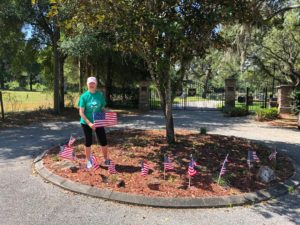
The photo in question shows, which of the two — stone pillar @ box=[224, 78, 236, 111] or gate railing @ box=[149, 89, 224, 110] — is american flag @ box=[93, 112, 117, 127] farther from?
stone pillar @ box=[224, 78, 236, 111]

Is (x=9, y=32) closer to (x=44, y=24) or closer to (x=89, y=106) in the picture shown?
(x=44, y=24)

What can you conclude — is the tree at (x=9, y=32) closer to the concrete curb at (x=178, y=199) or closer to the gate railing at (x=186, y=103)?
the gate railing at (x=186, y=103)

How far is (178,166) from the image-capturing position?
18.6ft

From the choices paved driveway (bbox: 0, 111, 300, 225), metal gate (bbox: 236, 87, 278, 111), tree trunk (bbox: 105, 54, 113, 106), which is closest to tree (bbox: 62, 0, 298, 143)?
paved driveway (bbox: 0, 111, 300, 225)

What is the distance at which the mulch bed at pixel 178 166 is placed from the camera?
187 inches

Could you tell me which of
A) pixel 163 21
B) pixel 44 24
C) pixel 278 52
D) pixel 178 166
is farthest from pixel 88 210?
pixel 278 52

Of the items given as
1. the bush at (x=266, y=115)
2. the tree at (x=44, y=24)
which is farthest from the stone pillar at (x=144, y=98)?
the bush at (x=266, y=115)

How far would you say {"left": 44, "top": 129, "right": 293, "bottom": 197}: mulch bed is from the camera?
4.74m

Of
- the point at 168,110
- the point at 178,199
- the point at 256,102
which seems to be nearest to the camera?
the point at 178,199

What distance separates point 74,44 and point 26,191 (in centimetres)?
866

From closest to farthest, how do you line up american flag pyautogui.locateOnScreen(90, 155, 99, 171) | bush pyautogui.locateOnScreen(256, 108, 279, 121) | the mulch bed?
the mulch bed, american flag pyautogui.locateOnScreen(90, 155, 99, 171), bush pyautogui.locateOnScreen(256, 108, 279, 121)

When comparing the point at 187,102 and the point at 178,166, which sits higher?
the point at 187,102

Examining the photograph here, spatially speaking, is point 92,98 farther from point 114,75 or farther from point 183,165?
point 114,75

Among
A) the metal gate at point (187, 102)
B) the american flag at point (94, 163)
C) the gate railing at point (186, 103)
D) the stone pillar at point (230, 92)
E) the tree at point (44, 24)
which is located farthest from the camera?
the gate railing at point (186, 103)
